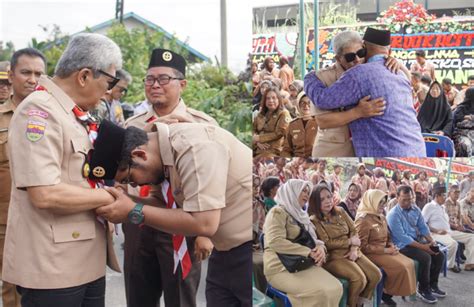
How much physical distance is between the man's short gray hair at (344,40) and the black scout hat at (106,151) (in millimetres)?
813

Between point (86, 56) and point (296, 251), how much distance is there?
1055 millimetres

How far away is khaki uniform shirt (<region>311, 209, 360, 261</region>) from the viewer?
2.14 m

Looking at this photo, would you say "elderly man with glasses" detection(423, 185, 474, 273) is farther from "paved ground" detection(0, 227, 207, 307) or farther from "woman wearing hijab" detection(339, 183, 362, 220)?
"paved ground" detection(0, 227, 207, 307)

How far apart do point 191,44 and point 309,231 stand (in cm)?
125

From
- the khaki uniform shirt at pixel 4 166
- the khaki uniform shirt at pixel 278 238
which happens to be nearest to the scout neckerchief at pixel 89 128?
the khaki uniform shirt at pixel 278 238

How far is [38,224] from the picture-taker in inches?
79.3

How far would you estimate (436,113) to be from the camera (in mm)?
1982

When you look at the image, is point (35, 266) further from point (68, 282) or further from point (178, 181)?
point (178, 181)

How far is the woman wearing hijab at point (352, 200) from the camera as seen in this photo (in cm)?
212

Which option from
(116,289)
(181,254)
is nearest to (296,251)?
(181,254)

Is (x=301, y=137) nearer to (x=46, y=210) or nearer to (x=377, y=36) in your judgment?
(x=377, y=36)

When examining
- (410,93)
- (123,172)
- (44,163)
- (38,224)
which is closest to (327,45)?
(410,93)

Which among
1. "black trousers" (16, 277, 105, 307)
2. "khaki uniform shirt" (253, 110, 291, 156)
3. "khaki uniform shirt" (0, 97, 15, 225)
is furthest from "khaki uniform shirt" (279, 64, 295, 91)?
"khaki uniform shirt" (0, 97, 15, 225)

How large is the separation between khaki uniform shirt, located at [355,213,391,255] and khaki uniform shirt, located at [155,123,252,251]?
0.45 m
